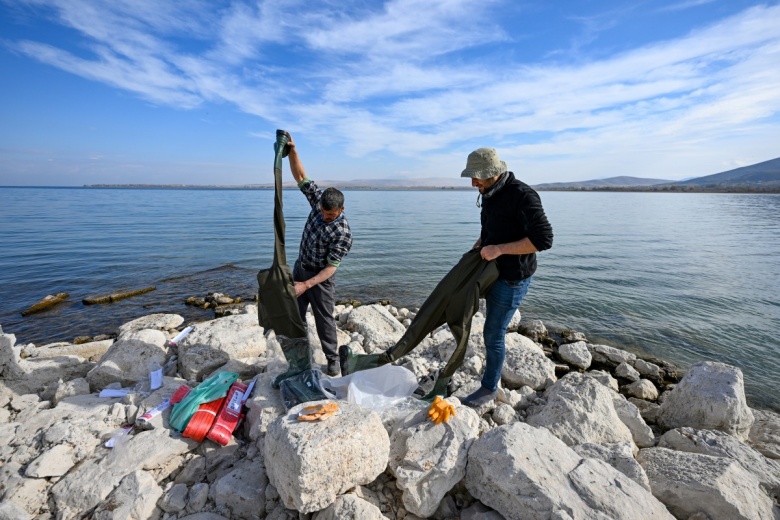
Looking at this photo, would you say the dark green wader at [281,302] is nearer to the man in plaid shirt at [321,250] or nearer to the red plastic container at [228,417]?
the man in plaid shirt at [321,250]

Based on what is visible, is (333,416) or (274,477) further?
(333,416)

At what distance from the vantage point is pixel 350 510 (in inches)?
104

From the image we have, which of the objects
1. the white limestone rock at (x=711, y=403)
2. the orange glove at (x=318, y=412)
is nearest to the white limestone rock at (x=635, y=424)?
the white limestone rock at (x=711, y=403)

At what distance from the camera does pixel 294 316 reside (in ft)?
13.7

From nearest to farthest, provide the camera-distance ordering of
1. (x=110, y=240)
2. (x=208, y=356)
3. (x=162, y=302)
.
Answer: (x=208, y=356) < (x=162, y=302) < (x=110, y=240)

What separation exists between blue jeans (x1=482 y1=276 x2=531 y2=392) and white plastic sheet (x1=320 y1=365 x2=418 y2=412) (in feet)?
3.00

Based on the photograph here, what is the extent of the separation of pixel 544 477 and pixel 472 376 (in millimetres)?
2358

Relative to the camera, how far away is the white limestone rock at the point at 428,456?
288cm

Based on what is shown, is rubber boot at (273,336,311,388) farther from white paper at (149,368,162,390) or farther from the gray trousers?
white paper at (149,368,162,390)

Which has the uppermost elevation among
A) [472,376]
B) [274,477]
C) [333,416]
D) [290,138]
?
[290,138]

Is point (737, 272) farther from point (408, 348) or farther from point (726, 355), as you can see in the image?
point (408, 348)

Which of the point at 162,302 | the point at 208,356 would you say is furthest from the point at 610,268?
the point at 162,302

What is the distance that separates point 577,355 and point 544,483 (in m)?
5.00

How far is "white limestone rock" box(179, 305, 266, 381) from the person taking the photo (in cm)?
502
